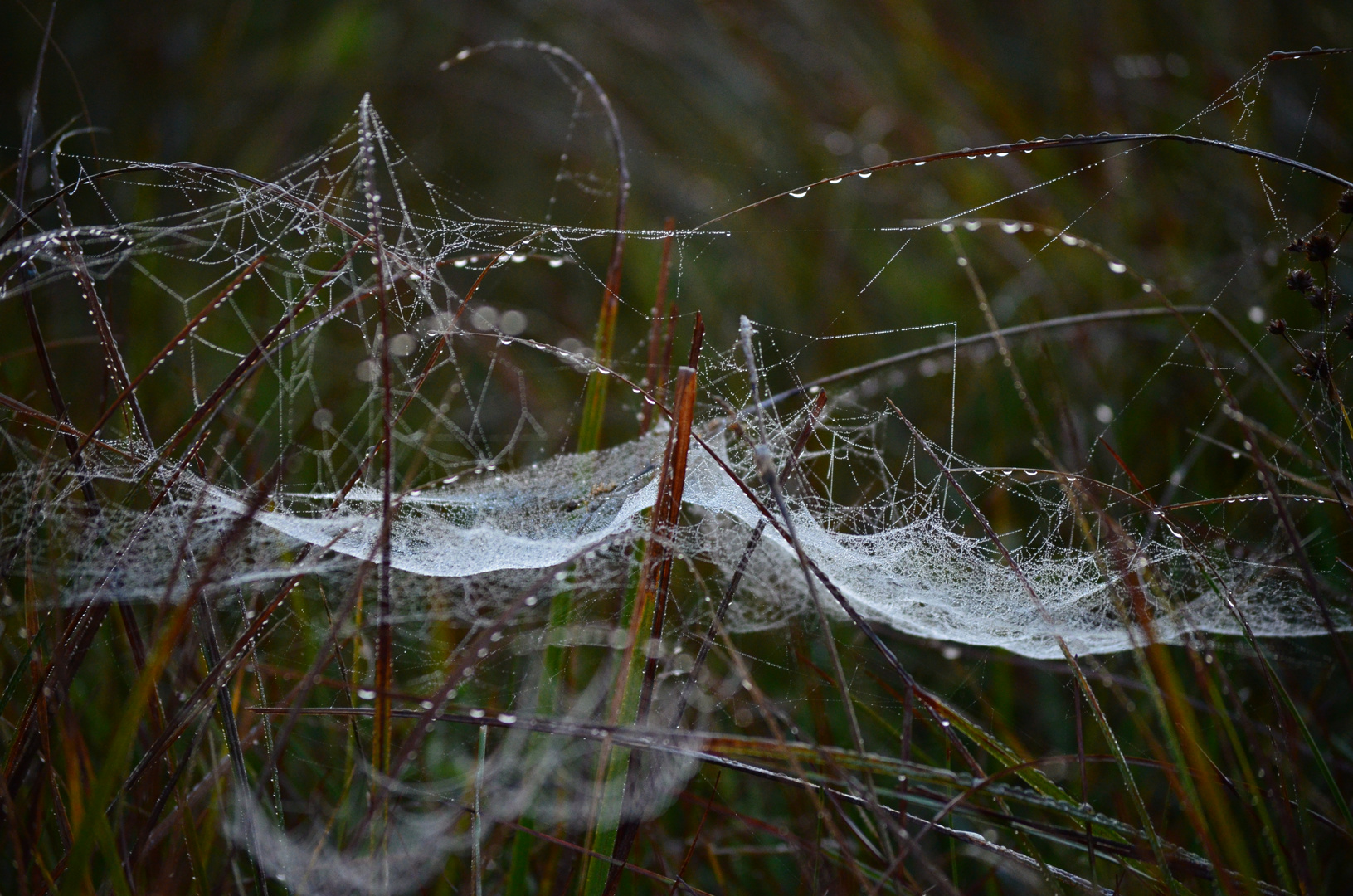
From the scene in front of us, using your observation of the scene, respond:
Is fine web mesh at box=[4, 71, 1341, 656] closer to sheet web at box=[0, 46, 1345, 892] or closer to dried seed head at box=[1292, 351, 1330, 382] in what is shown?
sheet web at box=[0, 46, 1345, 892]

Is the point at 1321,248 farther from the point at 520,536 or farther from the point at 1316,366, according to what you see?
the point at 520,536

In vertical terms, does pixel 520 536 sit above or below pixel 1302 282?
below

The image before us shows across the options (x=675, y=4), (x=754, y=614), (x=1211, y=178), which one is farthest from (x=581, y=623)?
(x=675, y=4)

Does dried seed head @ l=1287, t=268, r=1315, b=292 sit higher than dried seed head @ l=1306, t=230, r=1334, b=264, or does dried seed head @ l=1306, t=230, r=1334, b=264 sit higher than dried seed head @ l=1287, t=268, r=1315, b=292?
dried seed head @ l=1306, t=230, r=1334, b=264

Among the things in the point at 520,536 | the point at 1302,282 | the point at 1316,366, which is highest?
the point at 1302,282

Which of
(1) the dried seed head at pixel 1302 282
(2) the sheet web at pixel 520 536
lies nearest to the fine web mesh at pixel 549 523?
(2) the sheet web at pixel 520 536

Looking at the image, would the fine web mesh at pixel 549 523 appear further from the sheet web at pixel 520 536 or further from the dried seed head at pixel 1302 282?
the dried seed head at pixel 1302 282

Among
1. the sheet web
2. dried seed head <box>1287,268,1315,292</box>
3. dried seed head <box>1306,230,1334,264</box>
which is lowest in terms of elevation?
the sheet web

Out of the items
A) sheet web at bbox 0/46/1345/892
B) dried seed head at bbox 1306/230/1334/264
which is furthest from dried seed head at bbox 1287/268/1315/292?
sheet web at bbox 0/46/1345/892

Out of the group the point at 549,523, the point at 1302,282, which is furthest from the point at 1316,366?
the point at 549,523

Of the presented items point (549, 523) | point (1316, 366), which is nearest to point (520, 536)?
point (549, 523)

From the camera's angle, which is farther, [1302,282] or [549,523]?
[549,523]

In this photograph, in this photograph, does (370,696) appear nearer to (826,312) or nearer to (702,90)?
(826,312)
